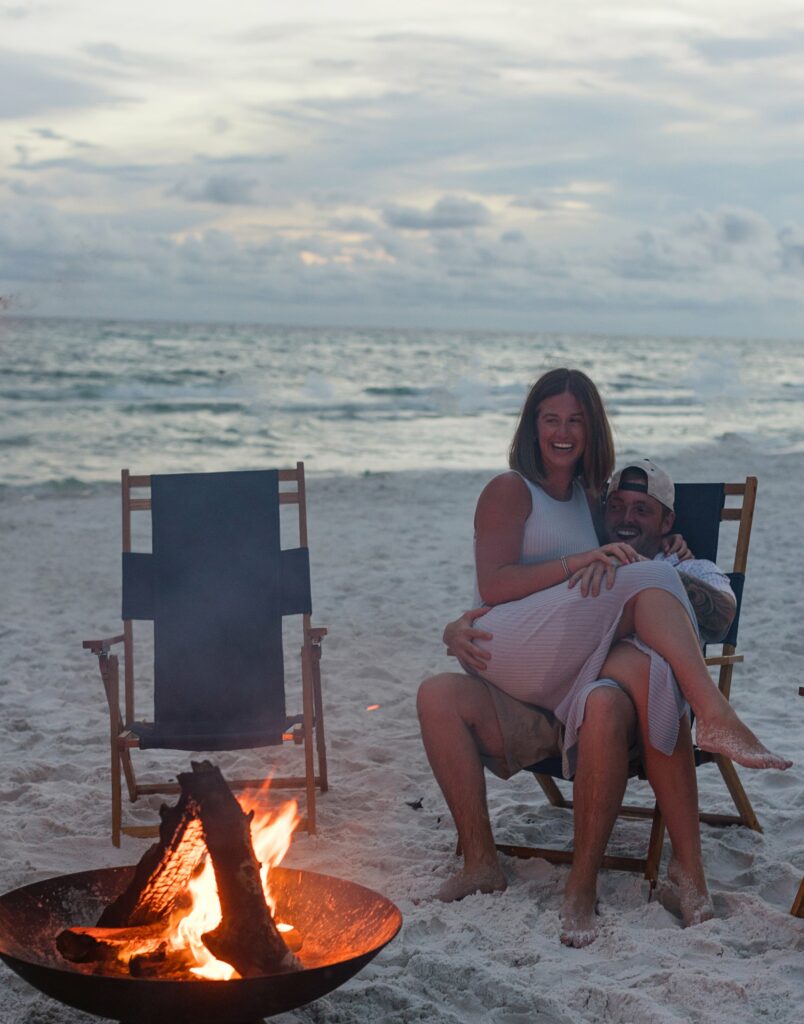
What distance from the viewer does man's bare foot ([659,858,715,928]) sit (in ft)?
9.21

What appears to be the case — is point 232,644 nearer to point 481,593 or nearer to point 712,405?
point 481,593

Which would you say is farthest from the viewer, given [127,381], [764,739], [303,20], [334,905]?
[127,381]

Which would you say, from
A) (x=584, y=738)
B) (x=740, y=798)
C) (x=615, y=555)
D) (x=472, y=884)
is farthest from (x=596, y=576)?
(x=740, y=798)

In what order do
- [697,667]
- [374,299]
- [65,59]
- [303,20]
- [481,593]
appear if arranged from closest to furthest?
[697,667] → [481,593] → [303,20] → [65,59] → [374,299]

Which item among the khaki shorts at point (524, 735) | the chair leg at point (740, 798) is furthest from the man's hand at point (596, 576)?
the chair leg at point (740, 798)

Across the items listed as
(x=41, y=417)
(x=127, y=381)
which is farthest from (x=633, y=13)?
(x=127, y=381)

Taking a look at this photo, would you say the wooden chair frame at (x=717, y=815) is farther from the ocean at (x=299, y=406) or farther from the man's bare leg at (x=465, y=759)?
the ocean at (x=299, y=406)

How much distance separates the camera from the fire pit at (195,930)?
1883mm

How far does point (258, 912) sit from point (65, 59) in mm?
7335

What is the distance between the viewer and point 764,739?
4.31m

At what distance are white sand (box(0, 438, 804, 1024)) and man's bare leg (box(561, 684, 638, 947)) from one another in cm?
8

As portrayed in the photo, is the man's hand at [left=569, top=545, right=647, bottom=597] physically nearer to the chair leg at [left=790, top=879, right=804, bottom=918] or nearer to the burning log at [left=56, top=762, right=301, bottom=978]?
the chair leg at [left=790, top=879, right=804, bottom=918]

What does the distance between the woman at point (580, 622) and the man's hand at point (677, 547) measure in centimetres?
25

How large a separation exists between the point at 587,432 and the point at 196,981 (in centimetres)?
186
